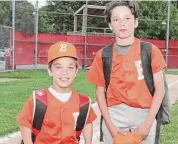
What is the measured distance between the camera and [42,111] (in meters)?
3.05

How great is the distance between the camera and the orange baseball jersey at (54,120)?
10.0 ft

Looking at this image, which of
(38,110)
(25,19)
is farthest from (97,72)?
(25,19)

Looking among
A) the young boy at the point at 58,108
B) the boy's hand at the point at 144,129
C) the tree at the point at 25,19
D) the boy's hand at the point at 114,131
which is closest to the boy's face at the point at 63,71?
the young boy at the point at 58,108

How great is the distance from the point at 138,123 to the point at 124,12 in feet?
2.70

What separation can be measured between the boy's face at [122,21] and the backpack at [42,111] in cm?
56

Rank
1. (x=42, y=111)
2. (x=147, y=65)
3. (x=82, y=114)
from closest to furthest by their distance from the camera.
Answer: (x=42, y=111) → (x=82, y=114) → (x=147, y=65)

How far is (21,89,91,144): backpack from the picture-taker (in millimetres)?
3051

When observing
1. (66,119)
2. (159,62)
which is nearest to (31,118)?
(66,119)

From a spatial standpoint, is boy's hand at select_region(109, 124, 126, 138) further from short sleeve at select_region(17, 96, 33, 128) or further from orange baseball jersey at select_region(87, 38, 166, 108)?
short sleeve at select_region(17, 96, 33, 128)

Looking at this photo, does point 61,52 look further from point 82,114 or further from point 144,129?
point 144,129

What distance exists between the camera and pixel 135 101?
331cm

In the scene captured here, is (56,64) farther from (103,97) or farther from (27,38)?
(27,38)

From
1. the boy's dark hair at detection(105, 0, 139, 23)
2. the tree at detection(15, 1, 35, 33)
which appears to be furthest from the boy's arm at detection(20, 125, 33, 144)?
the tree at detection(15, 1, 35, 33)

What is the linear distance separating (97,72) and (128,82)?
0.91 ft
